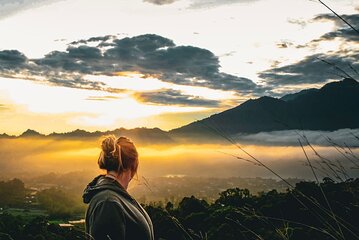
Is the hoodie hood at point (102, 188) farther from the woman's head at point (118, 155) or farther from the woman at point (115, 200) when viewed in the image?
the woman's head at point (118, 155)

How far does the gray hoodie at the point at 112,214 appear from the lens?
3564 mm

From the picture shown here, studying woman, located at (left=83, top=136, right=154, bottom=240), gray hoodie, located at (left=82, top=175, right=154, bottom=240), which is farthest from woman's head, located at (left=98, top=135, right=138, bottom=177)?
gray hoodie, located at (left=82, top=175, right=154, bottom=240)

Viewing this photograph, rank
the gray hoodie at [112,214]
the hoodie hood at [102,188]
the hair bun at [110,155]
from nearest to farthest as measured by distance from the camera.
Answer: the gray hoodie at [112,214], the hoodie hood at [102,188], the hair bun at [110,155]

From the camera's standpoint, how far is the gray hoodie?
3.56 meters

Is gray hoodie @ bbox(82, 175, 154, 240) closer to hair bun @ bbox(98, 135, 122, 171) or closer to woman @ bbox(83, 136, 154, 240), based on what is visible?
woman @ bbox(83, 136, 154, 240)

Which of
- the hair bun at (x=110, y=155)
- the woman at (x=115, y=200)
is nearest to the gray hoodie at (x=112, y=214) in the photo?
the woman at (x=115, y=200)

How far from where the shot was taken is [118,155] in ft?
13.6

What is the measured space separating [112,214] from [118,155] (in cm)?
67

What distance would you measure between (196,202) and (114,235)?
1761 inches

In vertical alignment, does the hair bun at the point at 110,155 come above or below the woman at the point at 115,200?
above

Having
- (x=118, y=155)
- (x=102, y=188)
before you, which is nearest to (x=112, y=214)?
(x=102, y=188)

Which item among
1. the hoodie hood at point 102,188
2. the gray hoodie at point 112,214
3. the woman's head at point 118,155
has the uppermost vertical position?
the woman's head at point 118,155

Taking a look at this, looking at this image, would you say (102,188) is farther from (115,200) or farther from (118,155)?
(118,155)

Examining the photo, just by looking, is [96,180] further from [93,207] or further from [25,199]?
[25,199]
